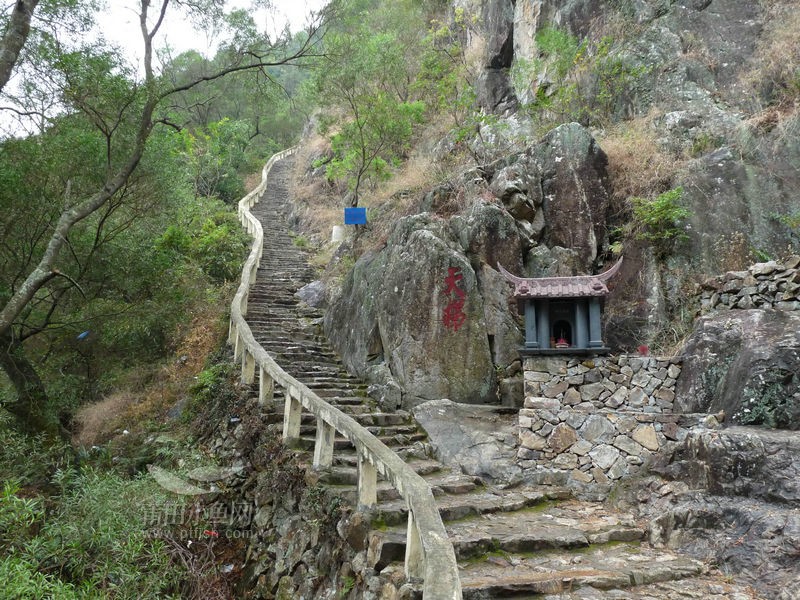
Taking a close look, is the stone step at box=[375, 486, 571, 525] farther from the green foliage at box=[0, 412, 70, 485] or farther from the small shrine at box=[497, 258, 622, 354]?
the green foliage at box=[0, 412, 70, 485]

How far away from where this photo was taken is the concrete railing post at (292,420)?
661cm

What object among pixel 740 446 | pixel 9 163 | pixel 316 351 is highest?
pixel 9 163

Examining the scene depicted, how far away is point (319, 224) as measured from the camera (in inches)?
711

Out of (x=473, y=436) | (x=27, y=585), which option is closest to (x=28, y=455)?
(x=27, y=585)

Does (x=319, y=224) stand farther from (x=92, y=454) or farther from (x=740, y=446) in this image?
(x=740, y=446)

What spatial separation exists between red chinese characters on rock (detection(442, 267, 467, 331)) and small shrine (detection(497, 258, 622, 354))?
1089mm

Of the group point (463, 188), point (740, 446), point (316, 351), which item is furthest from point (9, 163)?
point (740, 446)

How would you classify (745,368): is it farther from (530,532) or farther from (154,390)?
(154,390)

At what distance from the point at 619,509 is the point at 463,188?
6390 mm

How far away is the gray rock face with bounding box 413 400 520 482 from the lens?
6.64 metres

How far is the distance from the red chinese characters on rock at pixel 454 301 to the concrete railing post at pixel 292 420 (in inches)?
108

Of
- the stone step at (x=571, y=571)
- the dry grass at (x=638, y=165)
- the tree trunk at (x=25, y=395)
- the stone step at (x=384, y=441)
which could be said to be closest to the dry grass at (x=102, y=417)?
the tree trunk at (x=25, y=395)

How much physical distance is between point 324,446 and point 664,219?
683 cm

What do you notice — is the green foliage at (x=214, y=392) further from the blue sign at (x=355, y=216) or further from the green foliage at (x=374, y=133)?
the green foliage at (x=374, y=133)
